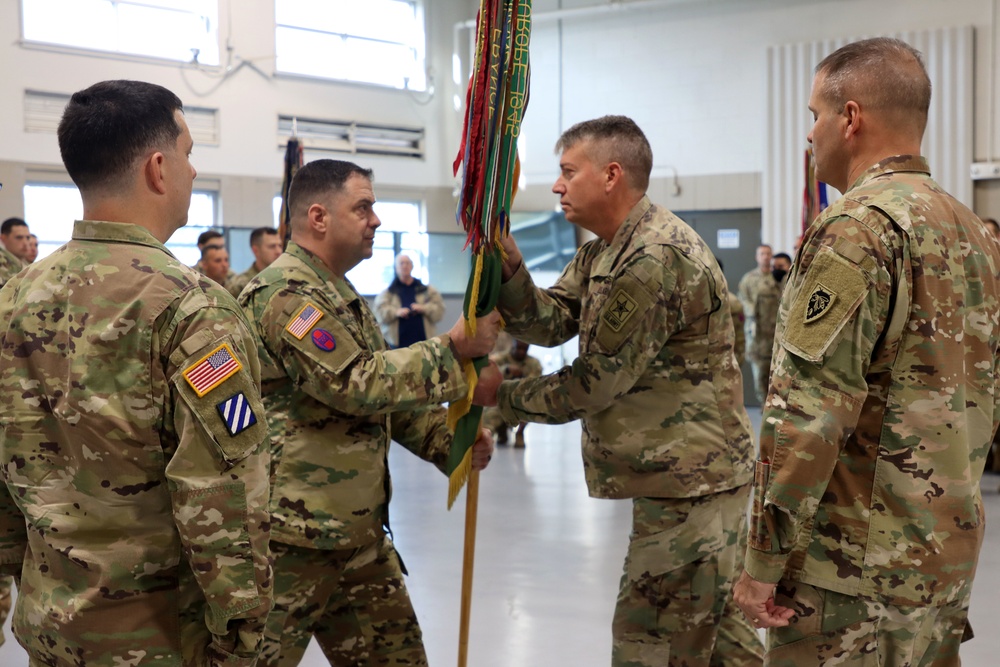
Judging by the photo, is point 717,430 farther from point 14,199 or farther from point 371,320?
point 14,199

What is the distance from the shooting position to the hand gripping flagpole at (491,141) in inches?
96.0

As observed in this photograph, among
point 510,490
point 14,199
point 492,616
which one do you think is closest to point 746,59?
point 510,490

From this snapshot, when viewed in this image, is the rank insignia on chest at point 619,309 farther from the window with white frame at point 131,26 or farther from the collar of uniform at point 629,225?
the window with white frame at point 131,26

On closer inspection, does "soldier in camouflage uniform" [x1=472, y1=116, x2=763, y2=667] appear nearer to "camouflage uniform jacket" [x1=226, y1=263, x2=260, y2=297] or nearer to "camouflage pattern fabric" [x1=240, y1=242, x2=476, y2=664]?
"camouflage pattern fabric" [x1=240, y1=242, x2=476, y2=664]

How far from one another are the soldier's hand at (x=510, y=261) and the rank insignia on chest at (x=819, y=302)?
1040mm

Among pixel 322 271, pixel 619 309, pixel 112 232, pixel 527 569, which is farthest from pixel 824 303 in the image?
pixel 527 569

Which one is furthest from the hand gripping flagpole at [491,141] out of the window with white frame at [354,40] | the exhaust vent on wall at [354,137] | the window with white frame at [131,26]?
the window with white frame at [354,40]

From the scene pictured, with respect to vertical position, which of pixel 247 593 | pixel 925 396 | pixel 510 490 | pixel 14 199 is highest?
pixel 14 199

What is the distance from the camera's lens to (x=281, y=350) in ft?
8.37

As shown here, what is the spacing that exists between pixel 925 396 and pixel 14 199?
33.1 ft

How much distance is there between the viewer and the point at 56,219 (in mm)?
10625

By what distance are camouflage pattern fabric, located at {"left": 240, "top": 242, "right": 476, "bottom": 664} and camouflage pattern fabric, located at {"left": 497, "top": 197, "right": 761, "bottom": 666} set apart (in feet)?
1.20

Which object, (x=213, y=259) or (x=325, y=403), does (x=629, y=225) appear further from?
(x=213, y=259)

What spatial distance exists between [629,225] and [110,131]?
5.03ft
